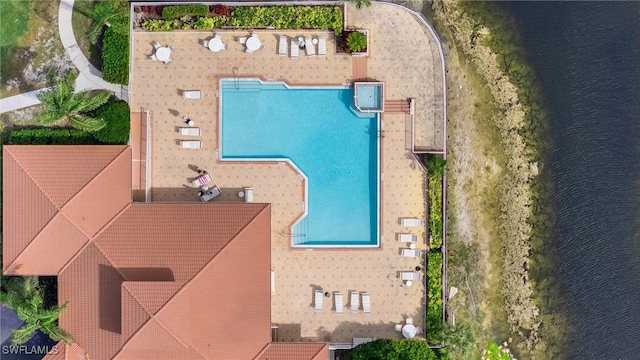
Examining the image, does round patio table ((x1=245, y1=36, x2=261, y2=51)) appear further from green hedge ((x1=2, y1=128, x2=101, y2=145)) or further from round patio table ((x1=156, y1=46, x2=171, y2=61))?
green hedge ((x1=2, y1=128, x2=101, y2=145))

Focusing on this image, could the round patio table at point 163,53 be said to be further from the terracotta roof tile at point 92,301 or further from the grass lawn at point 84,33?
the terracotta roof tile at point 92,301

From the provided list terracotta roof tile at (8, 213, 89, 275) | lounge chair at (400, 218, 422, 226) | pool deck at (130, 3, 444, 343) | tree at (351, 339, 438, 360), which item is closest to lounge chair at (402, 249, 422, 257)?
pool deck at (130, 3, 444, 343)

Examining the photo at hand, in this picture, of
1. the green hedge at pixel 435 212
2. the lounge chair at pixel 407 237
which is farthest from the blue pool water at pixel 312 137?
the green hedge at pixel 435 212

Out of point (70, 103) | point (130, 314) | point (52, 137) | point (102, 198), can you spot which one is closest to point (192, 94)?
point (70, 103)

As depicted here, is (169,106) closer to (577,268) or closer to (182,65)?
(182,65)

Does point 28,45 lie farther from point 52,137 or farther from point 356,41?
point 356,41
